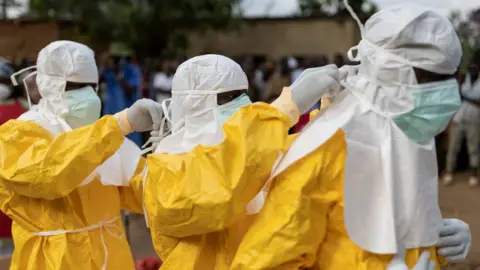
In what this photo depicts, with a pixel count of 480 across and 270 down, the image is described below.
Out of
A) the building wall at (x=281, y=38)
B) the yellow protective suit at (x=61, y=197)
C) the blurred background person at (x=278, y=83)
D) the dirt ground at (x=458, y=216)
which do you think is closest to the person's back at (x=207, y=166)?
the yellow protective suit at (x=61, y=197)

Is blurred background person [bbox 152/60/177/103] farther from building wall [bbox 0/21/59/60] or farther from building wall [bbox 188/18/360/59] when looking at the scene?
building wall [bbox 188/18/360/59]

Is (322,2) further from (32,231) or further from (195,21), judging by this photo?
(32,231)

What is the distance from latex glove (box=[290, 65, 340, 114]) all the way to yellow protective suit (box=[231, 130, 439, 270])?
169mm

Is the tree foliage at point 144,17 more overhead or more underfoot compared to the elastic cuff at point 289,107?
more underfoot

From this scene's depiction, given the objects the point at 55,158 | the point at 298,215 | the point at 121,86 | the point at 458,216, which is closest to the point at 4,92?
the point at 55,158

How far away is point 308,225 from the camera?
177cm

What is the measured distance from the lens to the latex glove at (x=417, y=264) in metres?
1.75

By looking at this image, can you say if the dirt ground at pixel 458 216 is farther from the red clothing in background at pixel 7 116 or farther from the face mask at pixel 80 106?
the face mask at pixel 80 106

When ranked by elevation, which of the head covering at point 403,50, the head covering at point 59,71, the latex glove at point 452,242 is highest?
the head covering at point 403,50

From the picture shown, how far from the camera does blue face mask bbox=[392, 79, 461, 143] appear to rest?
5.84 feet

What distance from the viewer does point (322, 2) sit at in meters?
27.4

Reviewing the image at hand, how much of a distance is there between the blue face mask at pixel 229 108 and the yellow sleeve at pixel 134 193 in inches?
30.1

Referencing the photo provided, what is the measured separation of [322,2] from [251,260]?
26.6 meters

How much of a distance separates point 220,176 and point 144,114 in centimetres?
84
